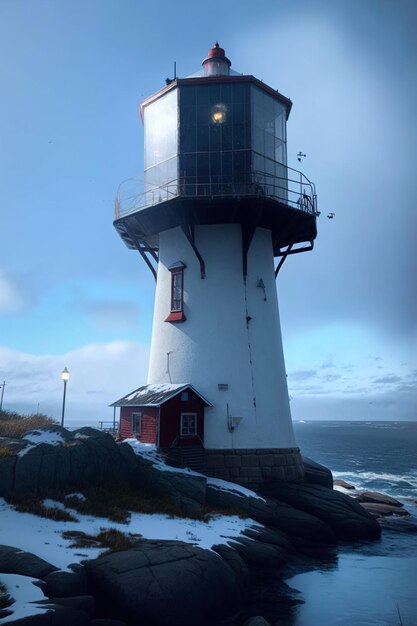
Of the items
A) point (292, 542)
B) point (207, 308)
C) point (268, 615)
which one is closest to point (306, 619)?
point (268, 615)

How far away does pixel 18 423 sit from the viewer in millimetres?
22422

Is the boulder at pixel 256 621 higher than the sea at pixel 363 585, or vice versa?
the boulder at pixel 256 621

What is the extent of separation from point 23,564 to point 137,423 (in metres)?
14.3

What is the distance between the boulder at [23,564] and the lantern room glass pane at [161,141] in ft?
67.0

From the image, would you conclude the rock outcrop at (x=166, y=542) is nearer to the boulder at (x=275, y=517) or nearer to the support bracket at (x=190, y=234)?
the boulder at (x=275, y=517)

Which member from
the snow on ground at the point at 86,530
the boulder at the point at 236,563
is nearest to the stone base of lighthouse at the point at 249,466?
the snow on ground at the point at 86,530

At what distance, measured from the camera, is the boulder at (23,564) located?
11.8 meters

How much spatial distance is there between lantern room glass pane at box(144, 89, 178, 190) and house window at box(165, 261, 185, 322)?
4.87 m

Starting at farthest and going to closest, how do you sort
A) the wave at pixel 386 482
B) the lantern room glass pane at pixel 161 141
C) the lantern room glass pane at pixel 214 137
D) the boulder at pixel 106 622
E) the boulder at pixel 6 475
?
1. the wave at pixel 386 482
2. the lantern room glass pane at pixel 161 141
3. the lantern room glass pane at pixel 214 137
4. the boulder at pixel 6 475
5. the boulder at pixel 106 622

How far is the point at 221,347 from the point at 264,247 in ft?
22.0

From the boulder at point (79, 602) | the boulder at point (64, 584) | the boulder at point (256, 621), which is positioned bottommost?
the boulder at point (256, 621)

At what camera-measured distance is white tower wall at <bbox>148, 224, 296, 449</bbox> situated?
25969 millimetres

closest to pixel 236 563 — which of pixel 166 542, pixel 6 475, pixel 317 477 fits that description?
pixel 166 542

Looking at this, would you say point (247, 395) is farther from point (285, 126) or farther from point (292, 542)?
point (285, 126)
